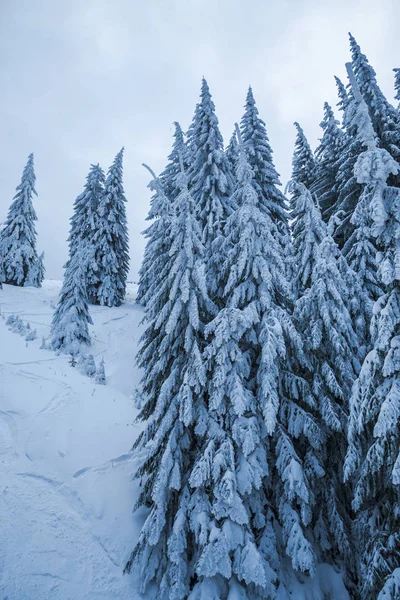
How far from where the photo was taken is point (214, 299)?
830cm

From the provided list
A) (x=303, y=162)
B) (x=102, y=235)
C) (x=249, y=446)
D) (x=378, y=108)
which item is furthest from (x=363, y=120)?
(x=102, y=235)

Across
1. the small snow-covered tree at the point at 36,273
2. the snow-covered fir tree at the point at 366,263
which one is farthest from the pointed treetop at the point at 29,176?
the snow-covered fir tree at the point at 366,263

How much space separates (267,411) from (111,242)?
85.5 ft

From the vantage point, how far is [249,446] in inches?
227

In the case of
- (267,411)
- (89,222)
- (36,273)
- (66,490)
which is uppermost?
(89,222)

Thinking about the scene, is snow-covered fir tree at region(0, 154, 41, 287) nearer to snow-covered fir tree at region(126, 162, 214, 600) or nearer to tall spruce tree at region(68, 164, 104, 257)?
tall spruce tree at region(68, 164, 104, 257)

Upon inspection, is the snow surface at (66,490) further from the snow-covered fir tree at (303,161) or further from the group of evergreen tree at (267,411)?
the snow-covered fir tree at (303,161)

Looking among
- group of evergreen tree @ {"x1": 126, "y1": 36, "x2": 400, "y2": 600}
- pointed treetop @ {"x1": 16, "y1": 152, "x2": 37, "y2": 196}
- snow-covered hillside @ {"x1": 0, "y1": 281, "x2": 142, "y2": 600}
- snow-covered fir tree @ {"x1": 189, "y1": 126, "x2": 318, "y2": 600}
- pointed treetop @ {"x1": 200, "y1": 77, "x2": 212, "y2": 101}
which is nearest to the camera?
group of evergreen tree @ {"x1": 126, "y1": 36, "x2": 400, "y2": 600}

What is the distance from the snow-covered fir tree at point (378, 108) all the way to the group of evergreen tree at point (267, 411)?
10.9 m

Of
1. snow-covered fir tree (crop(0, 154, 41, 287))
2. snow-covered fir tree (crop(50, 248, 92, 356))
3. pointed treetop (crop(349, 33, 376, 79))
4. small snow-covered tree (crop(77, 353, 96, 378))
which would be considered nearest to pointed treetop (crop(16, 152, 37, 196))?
snow-covered fir tree (crop(0, 154, 41, 287))

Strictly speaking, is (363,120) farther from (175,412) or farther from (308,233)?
(175,412)

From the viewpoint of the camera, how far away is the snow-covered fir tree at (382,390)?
14.7 ft

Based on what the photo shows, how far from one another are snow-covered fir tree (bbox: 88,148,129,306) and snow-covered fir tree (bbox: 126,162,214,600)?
2083 cm

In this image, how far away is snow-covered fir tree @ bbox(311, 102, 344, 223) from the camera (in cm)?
1961
